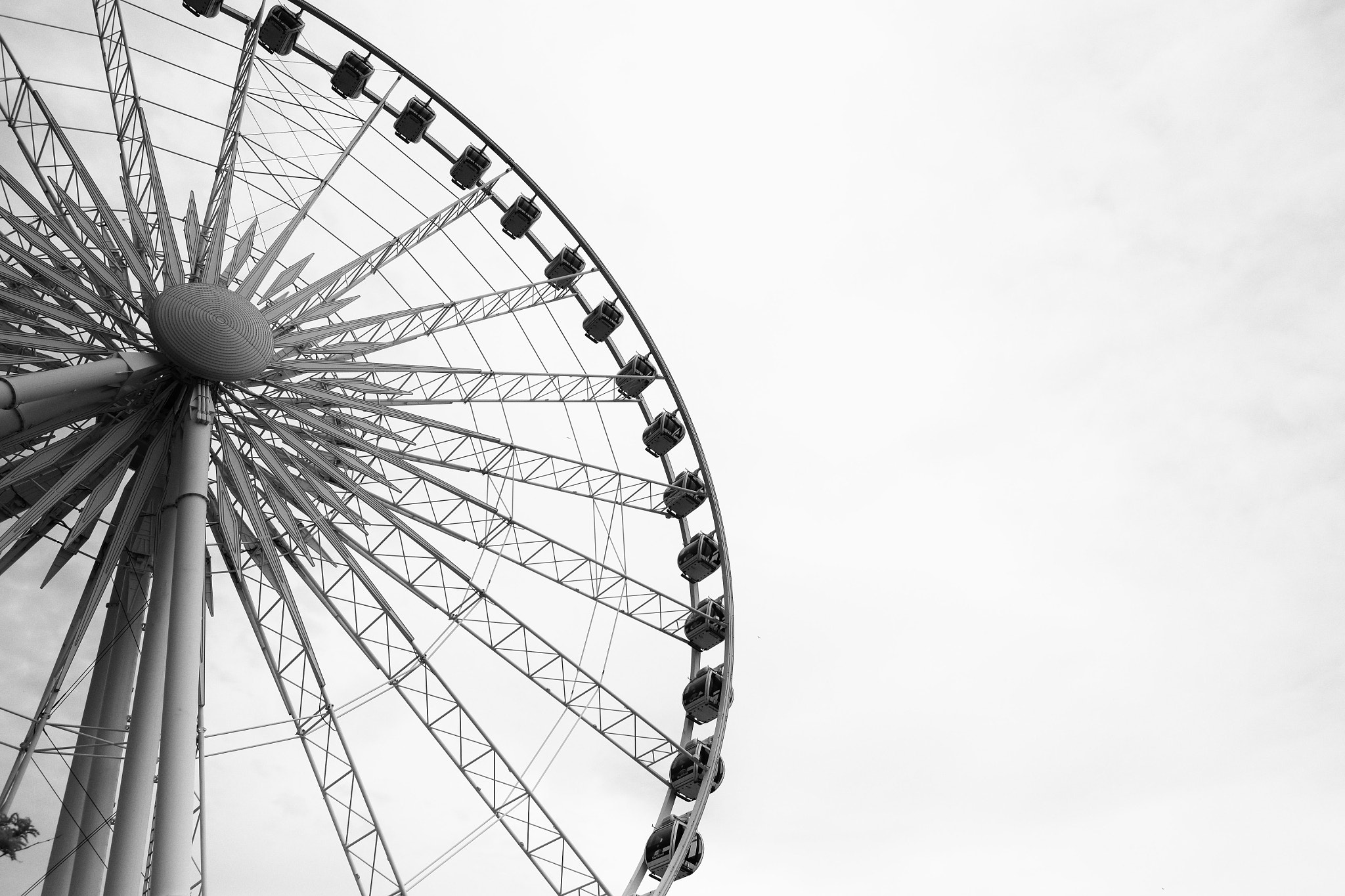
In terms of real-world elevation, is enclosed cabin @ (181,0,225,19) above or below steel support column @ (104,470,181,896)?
above

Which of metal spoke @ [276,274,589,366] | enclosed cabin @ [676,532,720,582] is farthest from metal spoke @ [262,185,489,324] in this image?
enclosed cabin @ [676,532,720,582]

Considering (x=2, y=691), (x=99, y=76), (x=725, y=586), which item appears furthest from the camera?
(x=2, y=691)

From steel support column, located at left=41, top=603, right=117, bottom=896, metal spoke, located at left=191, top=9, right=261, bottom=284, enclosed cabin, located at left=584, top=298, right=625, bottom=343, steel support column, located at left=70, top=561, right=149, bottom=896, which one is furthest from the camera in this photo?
enclosed cabin, located at left=584, top=298, right=625, bottom=343

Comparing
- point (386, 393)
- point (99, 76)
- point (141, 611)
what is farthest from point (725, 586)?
point (99, 76)

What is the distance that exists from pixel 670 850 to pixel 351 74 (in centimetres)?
1761

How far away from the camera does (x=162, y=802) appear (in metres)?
13.5

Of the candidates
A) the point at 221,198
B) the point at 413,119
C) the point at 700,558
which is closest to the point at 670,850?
the point at 700,558

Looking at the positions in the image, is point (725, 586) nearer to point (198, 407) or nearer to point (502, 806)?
point (502, 806)

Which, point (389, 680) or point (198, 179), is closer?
point (389, 680)

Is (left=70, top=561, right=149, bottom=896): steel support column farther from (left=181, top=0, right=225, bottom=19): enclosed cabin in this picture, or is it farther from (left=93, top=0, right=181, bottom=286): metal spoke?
(left=181, top=0, right=225, bottom=19): enclosed cabin

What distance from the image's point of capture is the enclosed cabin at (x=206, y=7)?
2452 cm

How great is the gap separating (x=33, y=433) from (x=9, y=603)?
16777 millimetres

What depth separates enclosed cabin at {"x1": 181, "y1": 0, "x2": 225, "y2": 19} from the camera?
2452 centimetres

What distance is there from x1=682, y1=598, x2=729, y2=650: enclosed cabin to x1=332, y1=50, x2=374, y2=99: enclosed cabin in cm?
1372
